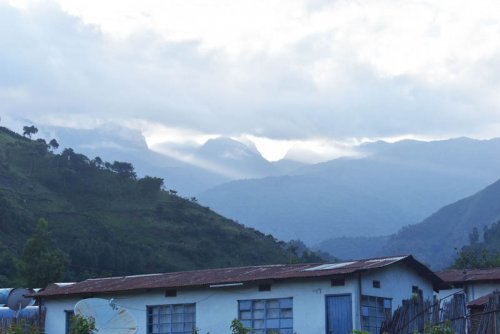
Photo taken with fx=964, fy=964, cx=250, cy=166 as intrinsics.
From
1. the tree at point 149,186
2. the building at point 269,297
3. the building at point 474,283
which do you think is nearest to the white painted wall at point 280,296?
the building at point 269,297

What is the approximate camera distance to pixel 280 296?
1155 inches

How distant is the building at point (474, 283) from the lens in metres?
34.0

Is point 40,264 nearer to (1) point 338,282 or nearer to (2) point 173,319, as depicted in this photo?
(2) point 173,319

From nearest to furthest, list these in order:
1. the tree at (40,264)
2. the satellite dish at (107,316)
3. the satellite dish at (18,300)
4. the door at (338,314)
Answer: the satellite dish at (107,316) < the door at (338,314) < the satellite dish at (18,300) < the tree at (40,264)

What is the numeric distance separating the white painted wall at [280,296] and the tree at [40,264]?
22.1 metres

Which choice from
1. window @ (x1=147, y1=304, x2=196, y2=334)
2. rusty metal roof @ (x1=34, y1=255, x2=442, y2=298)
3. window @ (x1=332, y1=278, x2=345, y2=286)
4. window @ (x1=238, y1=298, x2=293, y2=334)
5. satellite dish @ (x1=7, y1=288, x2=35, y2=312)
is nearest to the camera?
window @ (x1=332, y1=278, x2=345, y2=286)

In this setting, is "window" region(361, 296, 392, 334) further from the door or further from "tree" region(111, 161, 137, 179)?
"tree" region(111, 161, 137, 179)

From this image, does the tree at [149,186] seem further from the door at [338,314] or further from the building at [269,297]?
the door at [338,314]

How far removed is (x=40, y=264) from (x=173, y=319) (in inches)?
1024

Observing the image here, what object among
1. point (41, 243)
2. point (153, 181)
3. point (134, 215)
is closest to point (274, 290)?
point (41, 243)

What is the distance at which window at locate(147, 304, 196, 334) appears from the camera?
3104 centimetres

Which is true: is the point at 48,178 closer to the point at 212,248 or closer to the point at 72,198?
the point at 72,198

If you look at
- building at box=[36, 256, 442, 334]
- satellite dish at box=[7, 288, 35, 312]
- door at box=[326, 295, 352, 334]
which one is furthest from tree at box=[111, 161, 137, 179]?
door at box=[326, 295, 352, 334]

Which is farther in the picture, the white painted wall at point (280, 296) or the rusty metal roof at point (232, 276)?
the rusty metal roof at point (232, 276)
